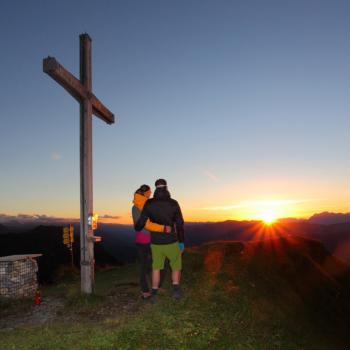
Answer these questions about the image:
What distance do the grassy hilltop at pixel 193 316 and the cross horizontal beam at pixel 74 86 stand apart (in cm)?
613

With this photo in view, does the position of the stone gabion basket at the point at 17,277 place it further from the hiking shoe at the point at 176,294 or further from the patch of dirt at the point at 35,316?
the hiking shoe at the point at 176,294

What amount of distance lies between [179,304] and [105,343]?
3.18 metres

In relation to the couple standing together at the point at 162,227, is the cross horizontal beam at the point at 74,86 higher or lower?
higher

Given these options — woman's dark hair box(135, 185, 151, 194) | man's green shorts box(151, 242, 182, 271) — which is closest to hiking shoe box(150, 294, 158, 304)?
man's green shorts box(151, 242, 182, 271)

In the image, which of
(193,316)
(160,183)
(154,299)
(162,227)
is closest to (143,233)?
(162,227)

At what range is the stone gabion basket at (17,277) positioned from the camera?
14117 millimetres

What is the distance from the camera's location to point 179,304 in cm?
1074

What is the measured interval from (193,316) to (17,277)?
7.91 metres

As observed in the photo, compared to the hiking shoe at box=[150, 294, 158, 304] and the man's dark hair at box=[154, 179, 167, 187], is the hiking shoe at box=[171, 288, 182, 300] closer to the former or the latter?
the hiking shoe at box=[150, 294, 158, 304]

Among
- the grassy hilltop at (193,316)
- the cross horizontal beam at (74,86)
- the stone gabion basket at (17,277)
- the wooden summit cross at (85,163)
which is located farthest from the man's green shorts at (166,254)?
the stone gabion basket at (17,277)

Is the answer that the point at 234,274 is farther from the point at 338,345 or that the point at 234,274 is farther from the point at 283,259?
the point at 283,259

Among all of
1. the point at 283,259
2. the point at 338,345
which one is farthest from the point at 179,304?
the point at 283,259

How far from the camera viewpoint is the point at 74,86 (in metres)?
11.5

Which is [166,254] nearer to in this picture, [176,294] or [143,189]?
[176,294]
